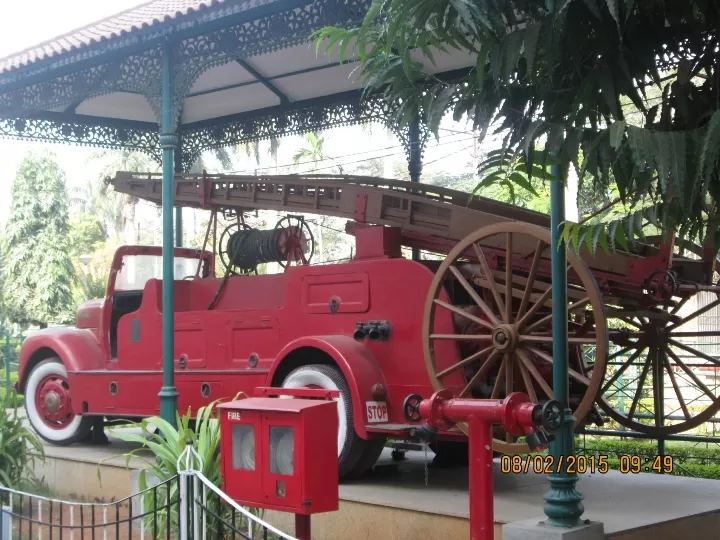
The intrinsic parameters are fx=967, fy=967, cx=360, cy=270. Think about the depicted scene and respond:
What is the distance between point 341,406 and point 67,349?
418 centimetres

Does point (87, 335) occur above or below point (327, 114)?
below

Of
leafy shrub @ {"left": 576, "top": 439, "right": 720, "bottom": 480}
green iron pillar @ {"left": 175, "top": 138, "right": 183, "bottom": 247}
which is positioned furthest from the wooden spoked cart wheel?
green iron pillar @ {"left": 175, "top": 138, "right": 183, "bottom": 247}

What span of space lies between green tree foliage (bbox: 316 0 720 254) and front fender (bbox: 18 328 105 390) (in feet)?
25.0

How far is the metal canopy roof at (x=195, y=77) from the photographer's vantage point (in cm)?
908

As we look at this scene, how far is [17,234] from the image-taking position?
4272cm

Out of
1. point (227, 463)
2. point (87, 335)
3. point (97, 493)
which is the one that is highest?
point (87, 335)

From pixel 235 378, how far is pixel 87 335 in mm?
2632

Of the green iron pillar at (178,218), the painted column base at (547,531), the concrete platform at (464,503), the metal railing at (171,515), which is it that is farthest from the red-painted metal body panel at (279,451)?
the green iron pillar at (178,218)

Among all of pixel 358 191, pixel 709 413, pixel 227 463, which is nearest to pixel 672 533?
pixel 709 413

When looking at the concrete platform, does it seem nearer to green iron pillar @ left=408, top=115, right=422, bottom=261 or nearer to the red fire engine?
the red fire engine

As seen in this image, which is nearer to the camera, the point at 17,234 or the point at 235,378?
the point at 235,378

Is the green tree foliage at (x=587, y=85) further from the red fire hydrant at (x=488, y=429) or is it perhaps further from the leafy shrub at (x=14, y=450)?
the leafy shrub at (x=14, y=450)

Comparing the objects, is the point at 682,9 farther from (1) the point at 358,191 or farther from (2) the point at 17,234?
(2) the point at 17,234

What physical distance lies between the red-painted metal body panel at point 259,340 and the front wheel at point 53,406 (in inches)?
11.0
